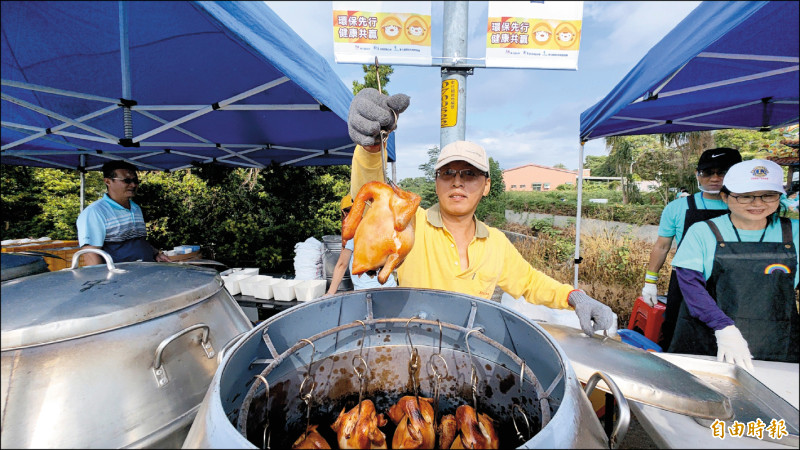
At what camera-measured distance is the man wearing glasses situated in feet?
10.4

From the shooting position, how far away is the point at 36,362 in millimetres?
904

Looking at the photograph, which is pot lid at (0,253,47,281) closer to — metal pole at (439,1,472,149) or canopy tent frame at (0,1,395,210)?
canopy tent frame at (0,1,395,210)

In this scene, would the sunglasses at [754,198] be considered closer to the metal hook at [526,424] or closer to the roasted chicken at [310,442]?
the metal hook at [526,424]

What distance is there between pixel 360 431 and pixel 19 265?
198 centimetres

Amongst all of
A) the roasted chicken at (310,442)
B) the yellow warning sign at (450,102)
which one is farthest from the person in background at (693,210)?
the roasted chicken at (310,442)

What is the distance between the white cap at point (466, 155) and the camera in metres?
1.84

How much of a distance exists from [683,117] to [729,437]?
4.44 m

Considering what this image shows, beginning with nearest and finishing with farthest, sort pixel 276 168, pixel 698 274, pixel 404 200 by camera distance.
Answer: pixel 404 200 < pixel 698 274 < pixel 276 168

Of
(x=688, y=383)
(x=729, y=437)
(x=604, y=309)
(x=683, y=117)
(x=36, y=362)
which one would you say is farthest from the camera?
(x=683, y=117)

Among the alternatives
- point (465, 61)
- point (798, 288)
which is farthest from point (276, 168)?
point (798, 288)

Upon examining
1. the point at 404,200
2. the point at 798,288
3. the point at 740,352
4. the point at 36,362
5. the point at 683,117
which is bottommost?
the point at 740,352

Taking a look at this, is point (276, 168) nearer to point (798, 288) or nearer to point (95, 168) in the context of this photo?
point (95, 168)

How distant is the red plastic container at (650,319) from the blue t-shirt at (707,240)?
4.37 ft

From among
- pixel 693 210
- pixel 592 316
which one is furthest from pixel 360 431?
pixel 693 210
